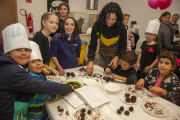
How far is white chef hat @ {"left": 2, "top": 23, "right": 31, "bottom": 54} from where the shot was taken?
1096 millimetres

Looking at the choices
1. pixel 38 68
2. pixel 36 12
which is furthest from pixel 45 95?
pixel 36 12

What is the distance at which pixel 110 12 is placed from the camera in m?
1.88

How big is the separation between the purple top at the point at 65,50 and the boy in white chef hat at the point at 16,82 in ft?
3.39

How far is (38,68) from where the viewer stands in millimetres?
1406

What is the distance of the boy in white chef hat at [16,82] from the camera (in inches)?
39.7

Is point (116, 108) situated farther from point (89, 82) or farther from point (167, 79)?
point (167, 79)

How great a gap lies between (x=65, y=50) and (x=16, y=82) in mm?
1323

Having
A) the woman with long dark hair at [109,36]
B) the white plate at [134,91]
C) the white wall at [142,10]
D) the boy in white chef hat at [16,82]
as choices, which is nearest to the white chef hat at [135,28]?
the white wall at [142,10]

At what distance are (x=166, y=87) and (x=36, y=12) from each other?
15.2 feet

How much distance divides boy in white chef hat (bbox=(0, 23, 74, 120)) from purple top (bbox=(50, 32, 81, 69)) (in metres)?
1.03

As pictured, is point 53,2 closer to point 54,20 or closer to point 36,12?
point 36,12

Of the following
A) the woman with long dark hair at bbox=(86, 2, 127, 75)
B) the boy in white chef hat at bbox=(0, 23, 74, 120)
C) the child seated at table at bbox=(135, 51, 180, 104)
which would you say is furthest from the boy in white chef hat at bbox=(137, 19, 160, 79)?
the boy in white chef hat at bbox=(0, 23, 74, 120)

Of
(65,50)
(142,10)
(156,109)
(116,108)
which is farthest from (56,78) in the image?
(142,10)

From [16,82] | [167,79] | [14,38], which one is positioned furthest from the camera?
[167,79]
